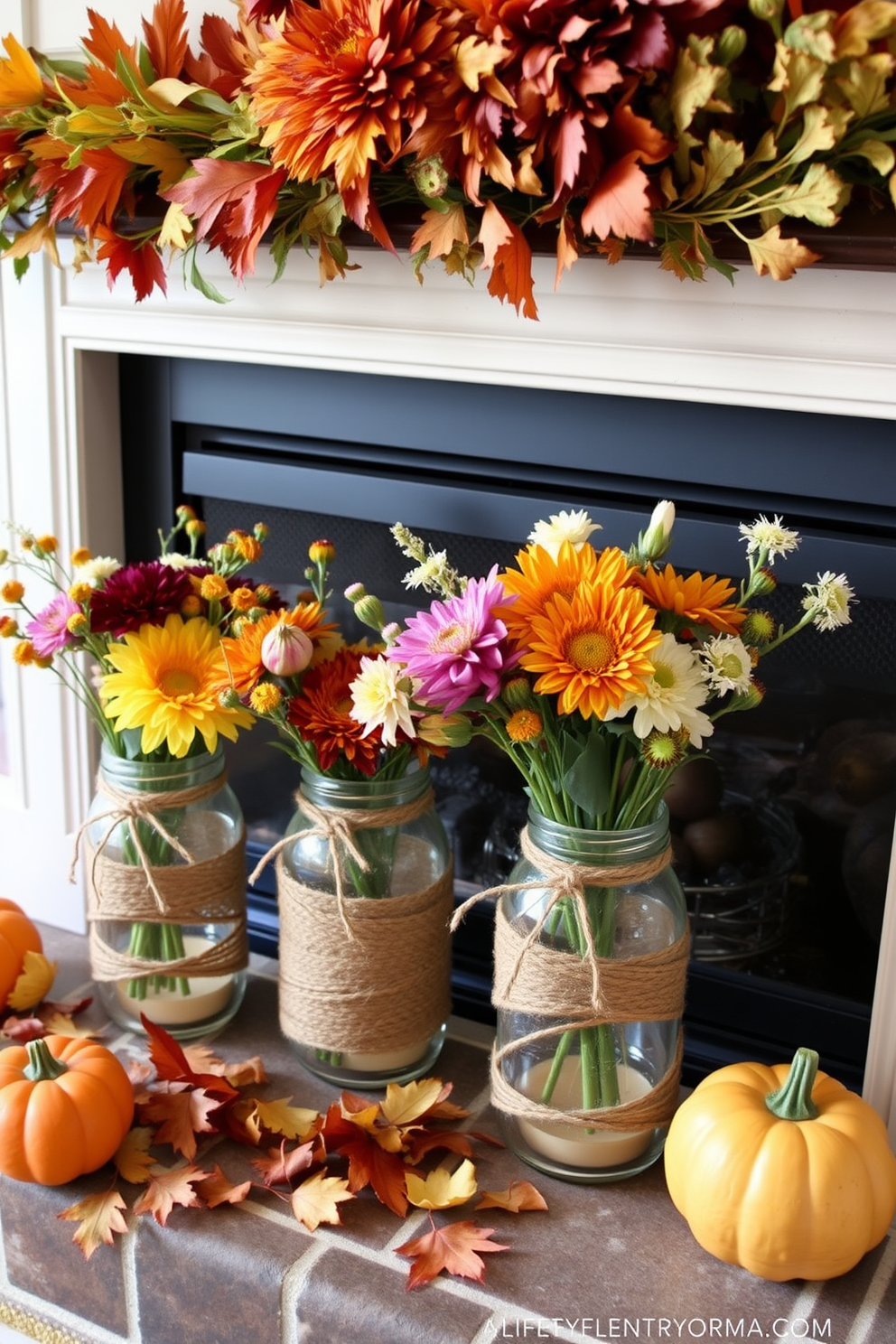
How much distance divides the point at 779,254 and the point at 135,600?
600mm

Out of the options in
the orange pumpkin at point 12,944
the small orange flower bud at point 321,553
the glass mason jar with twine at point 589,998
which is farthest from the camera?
the orange pumpkin at point 12,944

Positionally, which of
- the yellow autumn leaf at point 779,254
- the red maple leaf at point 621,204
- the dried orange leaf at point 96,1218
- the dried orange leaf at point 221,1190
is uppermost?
the red maple leaf at point 621,204

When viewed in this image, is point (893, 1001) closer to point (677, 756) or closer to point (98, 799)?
point (677, 756)

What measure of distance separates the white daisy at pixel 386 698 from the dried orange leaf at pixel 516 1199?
0.39 metres

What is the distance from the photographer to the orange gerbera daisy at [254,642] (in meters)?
1.05

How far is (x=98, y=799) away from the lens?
4.00ft

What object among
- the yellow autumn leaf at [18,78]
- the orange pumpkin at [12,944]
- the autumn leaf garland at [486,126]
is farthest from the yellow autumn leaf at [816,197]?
the orange pumpkin at [12,944]

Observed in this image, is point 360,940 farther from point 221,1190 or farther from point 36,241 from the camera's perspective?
point 36,241

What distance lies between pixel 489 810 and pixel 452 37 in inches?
29.3

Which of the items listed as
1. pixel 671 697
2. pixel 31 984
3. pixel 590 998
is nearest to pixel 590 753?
pixel 671 697

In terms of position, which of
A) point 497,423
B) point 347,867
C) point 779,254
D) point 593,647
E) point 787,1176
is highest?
point 779,254

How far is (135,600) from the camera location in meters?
1.13

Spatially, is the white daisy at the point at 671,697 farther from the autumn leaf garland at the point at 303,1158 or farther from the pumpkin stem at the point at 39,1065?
the pumpkin stem at the point at 39,1065

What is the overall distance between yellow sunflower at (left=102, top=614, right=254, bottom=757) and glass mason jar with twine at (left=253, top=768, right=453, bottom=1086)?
0.10m
